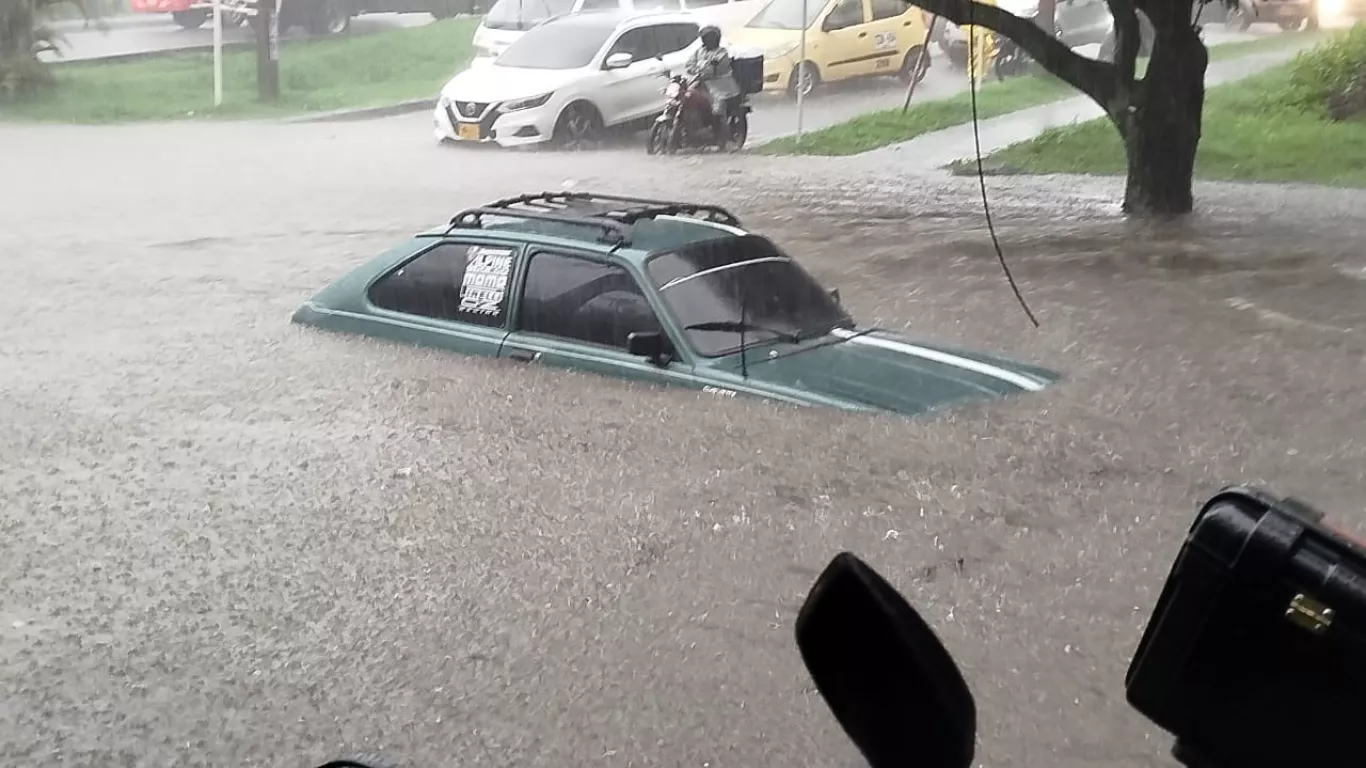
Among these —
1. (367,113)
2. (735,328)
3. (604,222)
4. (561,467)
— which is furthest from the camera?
(367,113)

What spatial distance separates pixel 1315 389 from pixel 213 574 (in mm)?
2452

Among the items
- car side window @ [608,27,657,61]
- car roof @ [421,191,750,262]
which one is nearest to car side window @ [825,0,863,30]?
car side window @ [608,27,657,61]

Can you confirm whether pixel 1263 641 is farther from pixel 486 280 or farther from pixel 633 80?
pixel 633 80

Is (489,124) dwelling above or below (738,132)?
below

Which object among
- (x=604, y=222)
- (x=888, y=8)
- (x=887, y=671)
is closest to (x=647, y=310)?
(x=604, y=222)

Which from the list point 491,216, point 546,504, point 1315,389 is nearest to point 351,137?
point 491,216

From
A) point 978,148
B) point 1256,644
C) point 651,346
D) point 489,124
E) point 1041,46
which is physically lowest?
point 489,124

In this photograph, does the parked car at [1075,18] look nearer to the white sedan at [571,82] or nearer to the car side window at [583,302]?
the white sedan at [571,82]

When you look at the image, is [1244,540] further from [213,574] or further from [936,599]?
[213,574]

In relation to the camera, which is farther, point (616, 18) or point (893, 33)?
point (893, 33)

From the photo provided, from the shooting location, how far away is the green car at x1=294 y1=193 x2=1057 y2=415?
10.9 feet

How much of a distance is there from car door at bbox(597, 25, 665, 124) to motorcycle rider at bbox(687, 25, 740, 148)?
12 centimetres

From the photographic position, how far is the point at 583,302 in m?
3.60

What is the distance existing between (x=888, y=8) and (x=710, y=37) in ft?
1.87
